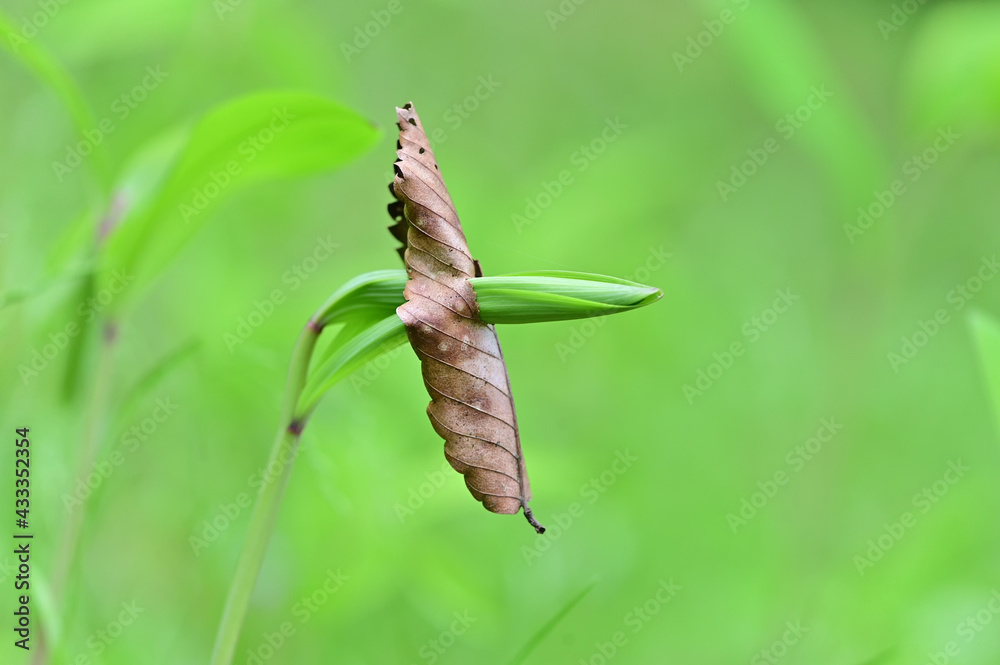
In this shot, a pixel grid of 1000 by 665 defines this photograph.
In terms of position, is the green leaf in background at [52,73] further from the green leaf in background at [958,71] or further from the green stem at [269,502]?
the green leaf in background at [958,71]

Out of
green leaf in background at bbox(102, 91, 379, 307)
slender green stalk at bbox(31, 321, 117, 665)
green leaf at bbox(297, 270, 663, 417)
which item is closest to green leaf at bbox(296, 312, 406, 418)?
green leaf at bbox(297, 270, 663, 417)

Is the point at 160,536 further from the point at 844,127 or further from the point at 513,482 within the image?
the point at 844,127

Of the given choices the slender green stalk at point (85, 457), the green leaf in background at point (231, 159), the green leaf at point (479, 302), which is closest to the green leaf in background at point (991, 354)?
the green leaf at point (479, 302)

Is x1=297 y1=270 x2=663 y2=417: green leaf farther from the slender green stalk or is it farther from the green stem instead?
the slender green stalk

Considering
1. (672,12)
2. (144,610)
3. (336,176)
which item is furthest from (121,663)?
(672,12)

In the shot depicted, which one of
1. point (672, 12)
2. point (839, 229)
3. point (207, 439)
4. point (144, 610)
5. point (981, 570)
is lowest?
point (981, 570)

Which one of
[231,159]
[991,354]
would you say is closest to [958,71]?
[991,354]
